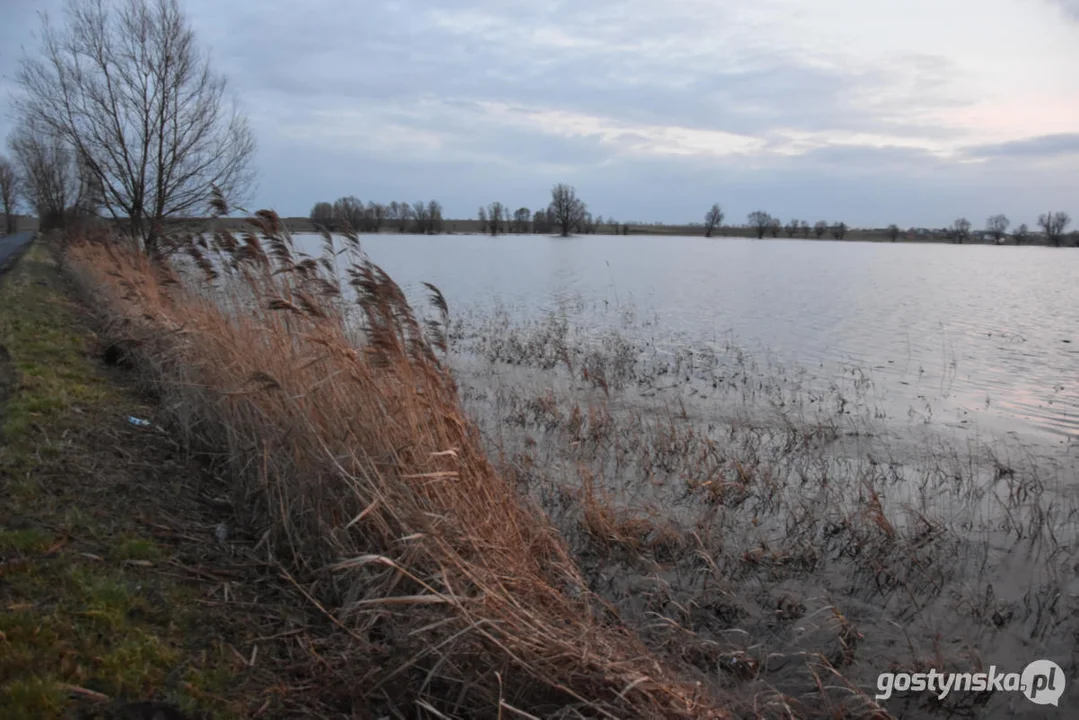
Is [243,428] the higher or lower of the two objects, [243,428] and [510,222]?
the lower

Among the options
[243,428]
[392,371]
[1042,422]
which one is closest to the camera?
[392,371]

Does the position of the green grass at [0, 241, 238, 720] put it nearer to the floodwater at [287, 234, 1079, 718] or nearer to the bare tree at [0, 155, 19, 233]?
the floodwater at [287, 234, 1079, 718]

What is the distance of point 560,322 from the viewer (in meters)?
17.4

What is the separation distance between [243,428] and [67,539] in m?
1.54

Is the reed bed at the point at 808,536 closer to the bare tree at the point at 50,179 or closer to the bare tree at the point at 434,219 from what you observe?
the bare tree at the point at 50,179

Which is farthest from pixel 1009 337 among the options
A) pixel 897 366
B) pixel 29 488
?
pixel 29 488

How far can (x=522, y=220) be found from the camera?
353ft

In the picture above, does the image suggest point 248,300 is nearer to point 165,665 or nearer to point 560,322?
point 165,665

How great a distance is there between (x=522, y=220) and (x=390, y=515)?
4178 inches

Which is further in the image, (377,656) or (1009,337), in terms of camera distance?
(1009,337)

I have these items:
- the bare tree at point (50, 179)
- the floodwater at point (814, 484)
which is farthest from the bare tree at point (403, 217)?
the floodwater at point (814, 484)

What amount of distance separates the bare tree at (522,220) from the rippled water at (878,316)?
69.7 meters

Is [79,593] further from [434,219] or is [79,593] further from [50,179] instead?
[434,219]

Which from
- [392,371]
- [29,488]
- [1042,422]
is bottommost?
[1042,422]
